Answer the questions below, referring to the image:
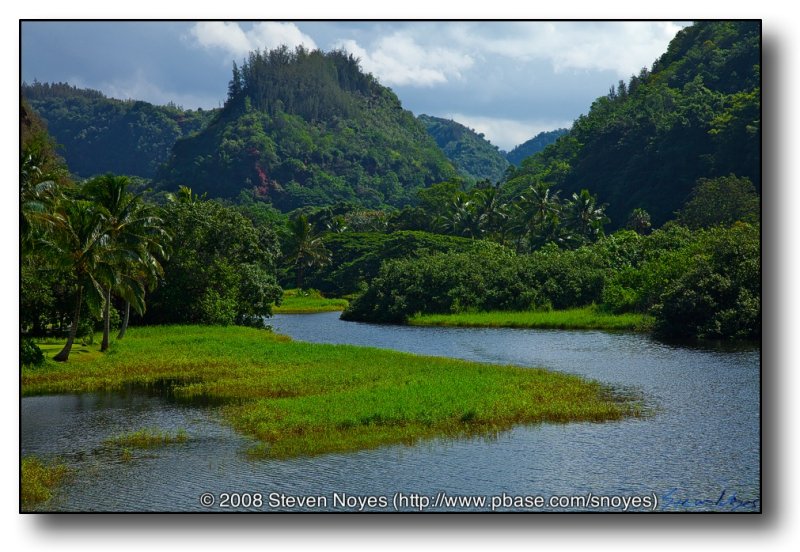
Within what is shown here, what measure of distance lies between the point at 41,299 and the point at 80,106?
80013 mm

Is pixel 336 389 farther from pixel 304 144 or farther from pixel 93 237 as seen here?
pixel 304 144

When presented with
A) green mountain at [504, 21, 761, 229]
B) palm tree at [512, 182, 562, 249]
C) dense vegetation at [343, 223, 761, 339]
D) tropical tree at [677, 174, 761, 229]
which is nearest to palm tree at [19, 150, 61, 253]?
dense vegetation at [343, 223, 761, 339]

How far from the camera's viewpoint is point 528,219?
90.1m

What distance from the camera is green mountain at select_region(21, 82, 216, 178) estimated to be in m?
99.7

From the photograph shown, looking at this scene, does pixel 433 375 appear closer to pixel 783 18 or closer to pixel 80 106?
pixel 783 18

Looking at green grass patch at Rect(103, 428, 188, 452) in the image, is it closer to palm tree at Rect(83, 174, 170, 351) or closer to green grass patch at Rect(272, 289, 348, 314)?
palm tree at Rect(83, 174, 170, 351)

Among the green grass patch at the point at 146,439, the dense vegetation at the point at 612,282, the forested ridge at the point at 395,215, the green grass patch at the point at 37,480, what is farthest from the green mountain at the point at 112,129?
the green grass patch at the point at 37,480

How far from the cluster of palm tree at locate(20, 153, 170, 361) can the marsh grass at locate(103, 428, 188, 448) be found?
22.5 feet

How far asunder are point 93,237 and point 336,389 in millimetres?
13501

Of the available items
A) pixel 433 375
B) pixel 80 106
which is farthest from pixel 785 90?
pixel 80 106

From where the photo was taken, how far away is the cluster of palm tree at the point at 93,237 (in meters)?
30.1

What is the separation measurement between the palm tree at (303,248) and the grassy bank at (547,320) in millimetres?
36526
